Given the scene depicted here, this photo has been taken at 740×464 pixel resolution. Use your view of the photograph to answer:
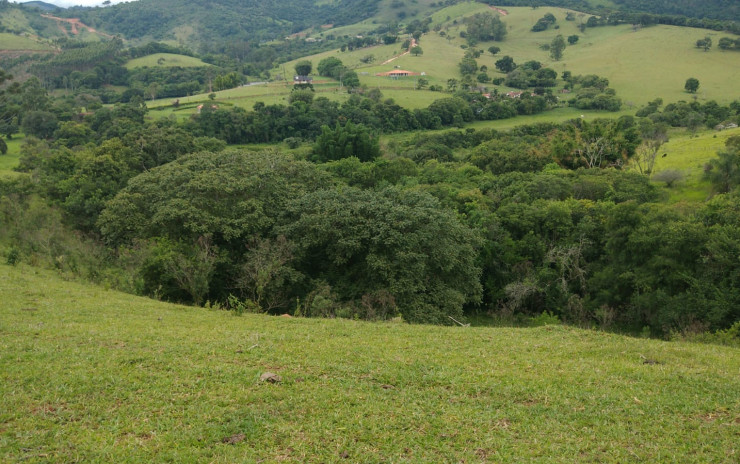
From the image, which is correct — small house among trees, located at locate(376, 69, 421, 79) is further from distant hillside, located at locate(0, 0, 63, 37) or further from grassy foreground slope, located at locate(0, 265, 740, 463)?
distant hillside, located at locate(0, 0, 63, 37)

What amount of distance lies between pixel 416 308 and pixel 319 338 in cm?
797

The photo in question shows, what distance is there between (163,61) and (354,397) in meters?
147

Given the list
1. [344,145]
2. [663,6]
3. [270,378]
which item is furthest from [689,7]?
[270,378]

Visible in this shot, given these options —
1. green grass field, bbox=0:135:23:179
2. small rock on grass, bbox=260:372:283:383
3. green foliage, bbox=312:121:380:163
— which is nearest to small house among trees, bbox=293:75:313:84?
green grass field, bbox=0:135:23:179

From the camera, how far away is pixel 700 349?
1213 cm

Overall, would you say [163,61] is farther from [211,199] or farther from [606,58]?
[211,199]

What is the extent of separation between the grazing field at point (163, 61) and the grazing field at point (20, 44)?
2680 centimetres

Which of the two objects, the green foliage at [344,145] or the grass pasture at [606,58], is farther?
the grass pasture at [606,58]

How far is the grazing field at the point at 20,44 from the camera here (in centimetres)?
13050

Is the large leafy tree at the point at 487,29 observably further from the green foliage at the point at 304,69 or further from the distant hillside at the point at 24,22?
the distant hillside at the point at 24,22

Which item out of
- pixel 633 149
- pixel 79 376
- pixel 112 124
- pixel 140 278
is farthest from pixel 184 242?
pixel 112 124

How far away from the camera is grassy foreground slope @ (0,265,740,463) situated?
7.09 metres

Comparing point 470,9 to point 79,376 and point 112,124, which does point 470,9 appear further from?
point 79,376

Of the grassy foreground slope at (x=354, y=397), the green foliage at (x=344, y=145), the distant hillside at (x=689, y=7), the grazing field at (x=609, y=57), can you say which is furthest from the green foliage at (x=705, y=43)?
the grassy foreground slope at (x=354, y=397)
